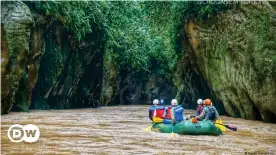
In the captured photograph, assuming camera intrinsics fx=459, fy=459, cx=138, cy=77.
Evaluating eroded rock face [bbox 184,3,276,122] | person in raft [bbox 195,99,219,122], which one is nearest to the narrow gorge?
eroded rock face [bbox 184,3,276,122]

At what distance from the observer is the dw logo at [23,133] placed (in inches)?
473

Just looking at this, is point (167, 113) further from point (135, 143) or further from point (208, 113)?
point (135, 143)

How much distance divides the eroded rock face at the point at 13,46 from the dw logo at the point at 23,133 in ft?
16.1

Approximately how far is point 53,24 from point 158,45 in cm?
2245

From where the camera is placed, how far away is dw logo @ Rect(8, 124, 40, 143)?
473 inches

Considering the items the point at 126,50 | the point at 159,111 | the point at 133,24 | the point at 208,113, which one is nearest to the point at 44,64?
the point at 159,111

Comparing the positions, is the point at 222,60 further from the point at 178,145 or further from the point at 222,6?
the point at 178,145

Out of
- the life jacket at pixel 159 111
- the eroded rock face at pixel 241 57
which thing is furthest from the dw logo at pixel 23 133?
the eroded rock face at pixel 241 57

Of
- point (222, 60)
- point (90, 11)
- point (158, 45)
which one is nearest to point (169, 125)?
point (222, 60)

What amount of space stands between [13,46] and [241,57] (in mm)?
10487

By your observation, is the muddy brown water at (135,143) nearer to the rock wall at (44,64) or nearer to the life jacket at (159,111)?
the life jacket at (159,111)

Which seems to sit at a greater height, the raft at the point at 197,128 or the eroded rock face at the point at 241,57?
the eroded rock face at the point at 241,57

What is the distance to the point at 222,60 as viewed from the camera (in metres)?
23.2

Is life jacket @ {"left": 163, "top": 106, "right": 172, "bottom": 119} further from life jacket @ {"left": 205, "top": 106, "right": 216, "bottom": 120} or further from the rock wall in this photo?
the rock wall
